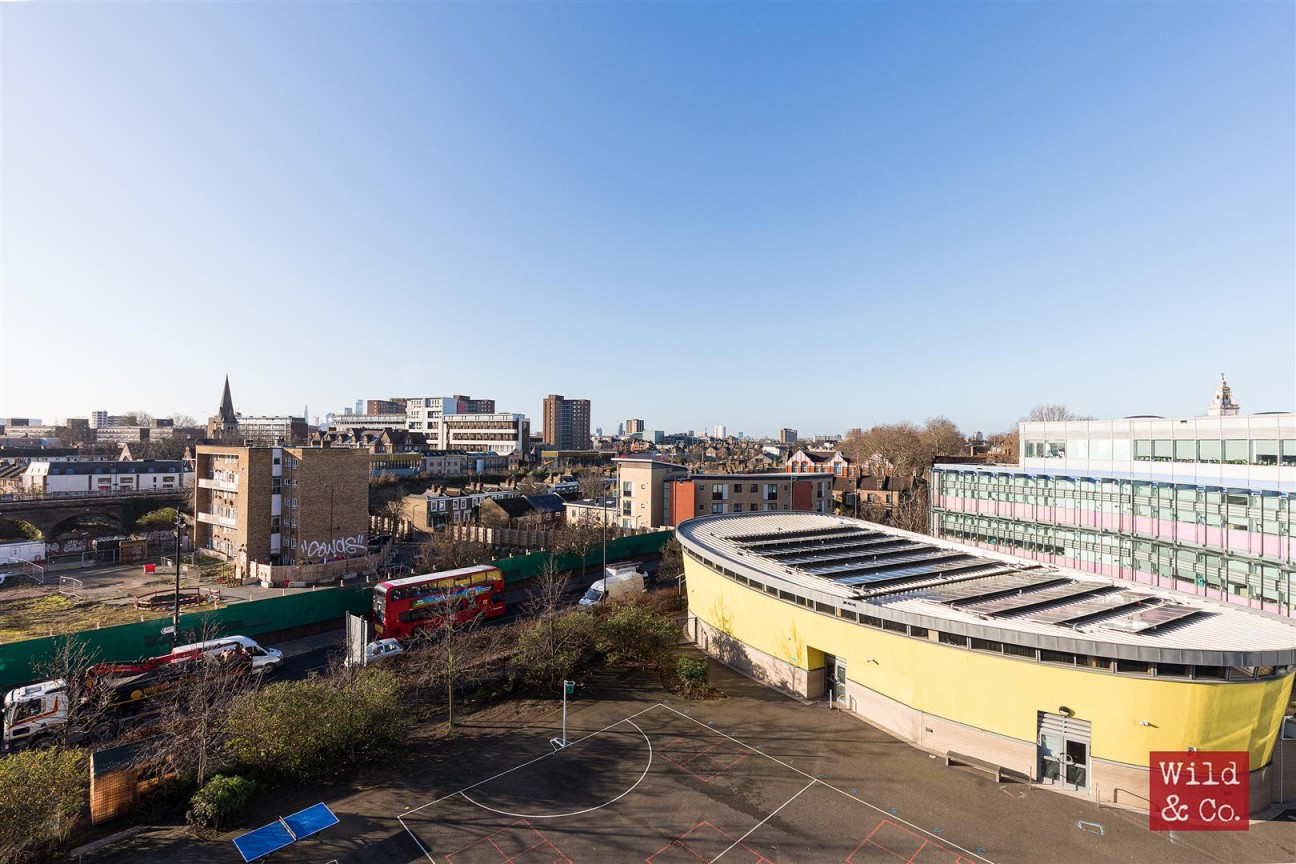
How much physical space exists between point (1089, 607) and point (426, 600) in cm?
3472

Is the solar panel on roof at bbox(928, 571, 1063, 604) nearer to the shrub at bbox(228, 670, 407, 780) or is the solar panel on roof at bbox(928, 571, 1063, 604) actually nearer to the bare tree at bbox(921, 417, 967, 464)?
the shrub at bbox(228, 670, 407, 780)

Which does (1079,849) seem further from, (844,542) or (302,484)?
(302,484)

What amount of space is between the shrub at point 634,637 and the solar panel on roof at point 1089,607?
1745 centimetres

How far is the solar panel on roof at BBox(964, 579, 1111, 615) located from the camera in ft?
76.0

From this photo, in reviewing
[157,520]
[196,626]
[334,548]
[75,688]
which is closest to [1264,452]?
[75,688]

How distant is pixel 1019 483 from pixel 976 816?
126 ft

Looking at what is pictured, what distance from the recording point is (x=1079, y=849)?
17109 millimetres

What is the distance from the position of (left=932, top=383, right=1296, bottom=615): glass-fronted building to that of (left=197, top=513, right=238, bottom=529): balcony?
6956cm

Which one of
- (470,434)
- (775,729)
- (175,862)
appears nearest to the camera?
(175,862)

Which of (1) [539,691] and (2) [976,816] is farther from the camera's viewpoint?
(1) [539,691]

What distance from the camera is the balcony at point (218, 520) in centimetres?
5509

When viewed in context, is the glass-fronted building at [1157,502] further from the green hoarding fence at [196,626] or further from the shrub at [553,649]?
the green hoarding fence at [196,626]

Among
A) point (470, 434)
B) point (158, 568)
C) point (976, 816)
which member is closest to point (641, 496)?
point (158, 568)

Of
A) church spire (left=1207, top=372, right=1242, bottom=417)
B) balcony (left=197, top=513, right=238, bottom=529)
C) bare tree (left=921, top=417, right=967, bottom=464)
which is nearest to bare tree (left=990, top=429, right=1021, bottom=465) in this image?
bare tree (left=921, top=417, right=967, bottom=464)
